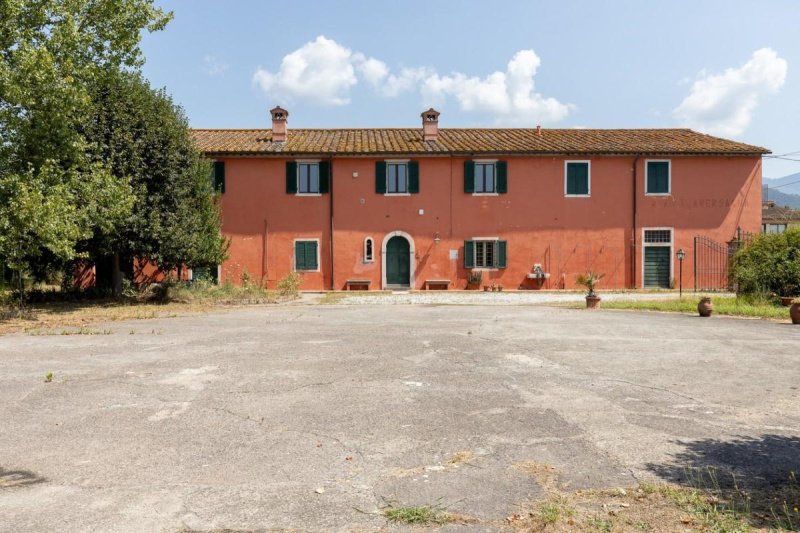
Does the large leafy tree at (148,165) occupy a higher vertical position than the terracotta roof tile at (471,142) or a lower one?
lower

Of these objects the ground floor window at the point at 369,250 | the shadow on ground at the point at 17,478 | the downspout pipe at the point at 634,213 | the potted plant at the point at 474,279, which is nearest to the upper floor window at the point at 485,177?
the potted plant at the point at 474,279

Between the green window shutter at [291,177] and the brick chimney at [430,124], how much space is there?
6287 mm

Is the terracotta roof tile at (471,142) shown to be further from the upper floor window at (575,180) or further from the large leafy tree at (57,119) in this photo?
the large leafy tree at (57,119)

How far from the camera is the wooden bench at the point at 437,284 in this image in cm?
2462

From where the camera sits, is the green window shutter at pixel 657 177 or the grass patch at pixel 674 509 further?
the green window shutter at pixel 657 177

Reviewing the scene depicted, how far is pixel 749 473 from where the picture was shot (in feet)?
12.9

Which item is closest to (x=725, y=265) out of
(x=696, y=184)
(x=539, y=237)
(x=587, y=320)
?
(x=696, y=184)

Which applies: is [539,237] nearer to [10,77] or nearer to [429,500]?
[10,77]

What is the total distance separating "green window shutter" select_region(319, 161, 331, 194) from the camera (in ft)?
81.0

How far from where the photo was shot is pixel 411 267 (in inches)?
977

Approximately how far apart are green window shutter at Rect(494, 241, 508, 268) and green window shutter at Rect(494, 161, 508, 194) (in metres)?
2.34

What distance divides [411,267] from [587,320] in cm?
1231

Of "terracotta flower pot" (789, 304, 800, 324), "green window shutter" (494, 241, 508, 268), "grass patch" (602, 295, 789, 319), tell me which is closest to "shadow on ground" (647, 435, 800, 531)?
"terracotta flower pot" (789, 304, 800, 324)

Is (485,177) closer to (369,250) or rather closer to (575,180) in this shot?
(575,180)
